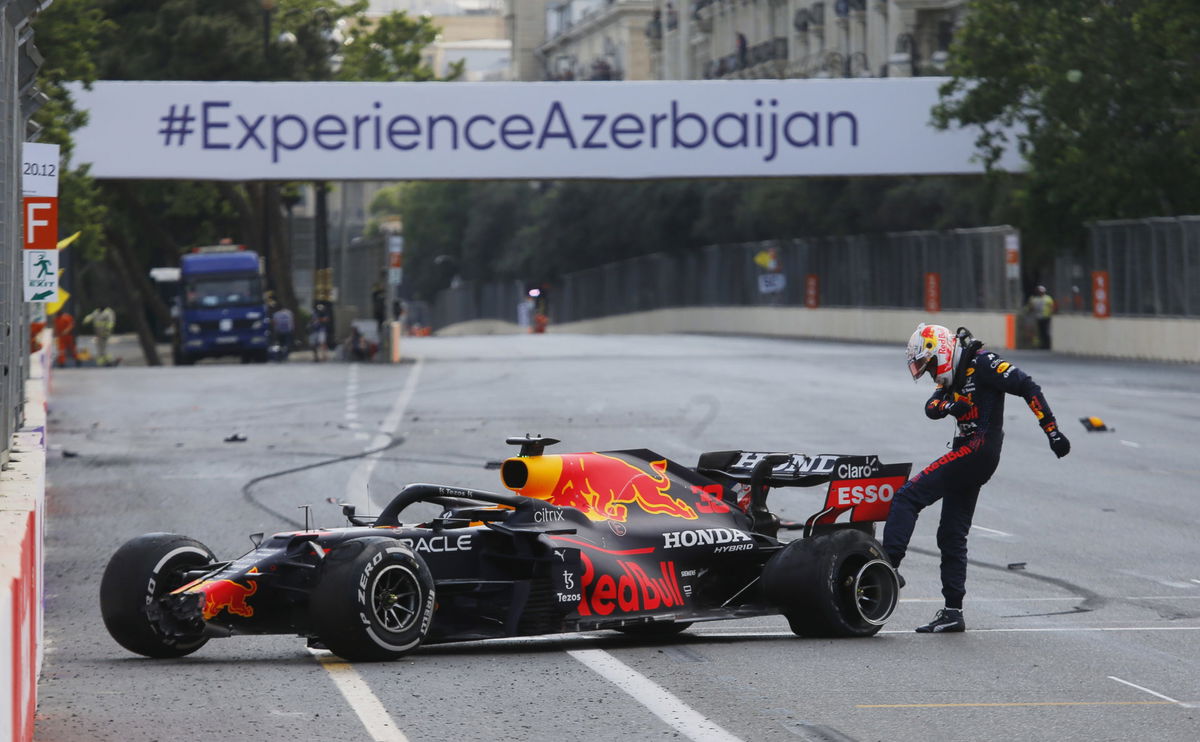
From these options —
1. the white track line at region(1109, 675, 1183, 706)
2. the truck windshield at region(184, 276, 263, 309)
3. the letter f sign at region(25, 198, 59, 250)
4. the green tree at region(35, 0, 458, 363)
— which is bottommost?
the white track line at region(1109, 675, 1183, 706)

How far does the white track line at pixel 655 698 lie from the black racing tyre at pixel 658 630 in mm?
456

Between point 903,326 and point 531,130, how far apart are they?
17198mm

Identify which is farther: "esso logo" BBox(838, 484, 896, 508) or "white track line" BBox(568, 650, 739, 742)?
"esso logo" BBox(838, 484, 896, 508)

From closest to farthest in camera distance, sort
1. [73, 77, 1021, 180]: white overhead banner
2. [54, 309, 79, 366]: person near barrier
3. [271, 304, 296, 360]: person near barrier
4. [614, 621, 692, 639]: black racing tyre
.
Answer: [614, 621, 692, 639]: black racing tyre
[73, 77, 1021, 180]: white overhead banner
[54, 309, 79, 366]: person near barrier
[271, 304, 296, 360]: person near barrier

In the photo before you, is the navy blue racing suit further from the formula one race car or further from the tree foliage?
the tree foliage

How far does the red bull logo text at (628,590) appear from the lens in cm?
938

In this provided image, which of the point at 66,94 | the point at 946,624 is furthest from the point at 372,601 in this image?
the point at 66,94

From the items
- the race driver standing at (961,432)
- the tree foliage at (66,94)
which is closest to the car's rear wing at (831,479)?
the race driver standing at (961,432)

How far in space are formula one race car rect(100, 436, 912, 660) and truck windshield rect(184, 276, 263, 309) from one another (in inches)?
1785

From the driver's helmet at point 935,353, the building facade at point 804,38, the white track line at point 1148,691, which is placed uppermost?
the building facade at point 804,38

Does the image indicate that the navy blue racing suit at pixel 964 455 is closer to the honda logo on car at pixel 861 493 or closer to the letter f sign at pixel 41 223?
the honda logo on car at pixel 861 493

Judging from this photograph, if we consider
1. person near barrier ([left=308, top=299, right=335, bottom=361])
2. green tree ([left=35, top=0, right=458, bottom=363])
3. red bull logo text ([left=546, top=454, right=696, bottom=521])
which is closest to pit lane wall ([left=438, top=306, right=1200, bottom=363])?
green tree ([left=35, top=0, right=458, bottom=363])

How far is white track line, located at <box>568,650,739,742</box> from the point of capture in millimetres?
7438

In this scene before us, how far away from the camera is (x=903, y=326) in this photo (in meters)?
56.7
